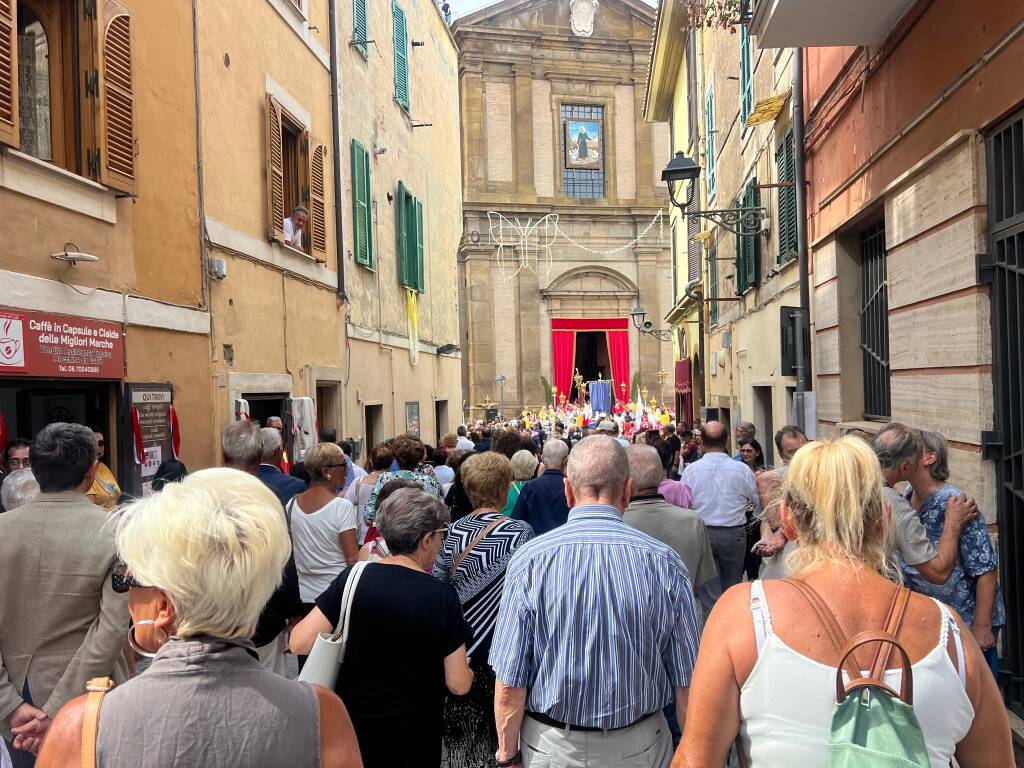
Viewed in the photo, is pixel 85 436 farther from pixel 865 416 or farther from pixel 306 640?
pixel 865 416

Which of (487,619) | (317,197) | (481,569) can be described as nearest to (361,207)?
(317,197)

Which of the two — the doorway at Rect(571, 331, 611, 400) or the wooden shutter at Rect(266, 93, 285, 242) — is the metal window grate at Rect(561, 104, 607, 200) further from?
the wooden shutter at Rect(266, 93, 285, 242)

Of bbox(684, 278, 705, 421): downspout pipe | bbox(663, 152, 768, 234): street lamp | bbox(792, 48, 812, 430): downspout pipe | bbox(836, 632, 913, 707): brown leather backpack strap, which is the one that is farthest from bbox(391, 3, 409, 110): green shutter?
bbox(836, 632, 913, 707): brown leather backpack strap

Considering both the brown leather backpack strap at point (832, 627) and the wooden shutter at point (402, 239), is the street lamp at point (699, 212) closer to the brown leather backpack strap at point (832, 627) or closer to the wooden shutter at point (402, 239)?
the wooden shutter at point (402, 239)

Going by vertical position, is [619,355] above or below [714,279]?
below

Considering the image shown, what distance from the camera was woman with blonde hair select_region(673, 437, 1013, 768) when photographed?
1962mm

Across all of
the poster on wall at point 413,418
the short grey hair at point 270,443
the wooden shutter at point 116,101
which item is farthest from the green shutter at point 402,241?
the short grey hair at point 270,443

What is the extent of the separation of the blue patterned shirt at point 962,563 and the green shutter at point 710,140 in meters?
12.9

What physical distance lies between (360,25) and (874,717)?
531 inches

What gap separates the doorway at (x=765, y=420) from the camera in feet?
40.3

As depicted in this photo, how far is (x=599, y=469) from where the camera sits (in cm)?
317

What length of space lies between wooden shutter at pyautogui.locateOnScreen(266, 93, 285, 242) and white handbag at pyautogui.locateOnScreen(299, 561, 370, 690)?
24.7ft

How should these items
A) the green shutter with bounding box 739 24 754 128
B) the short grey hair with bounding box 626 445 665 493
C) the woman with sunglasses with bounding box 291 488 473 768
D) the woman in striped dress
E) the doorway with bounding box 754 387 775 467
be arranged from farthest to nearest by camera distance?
the doorway with bounding box 754 387 775 467 < the green shutter with bounding box 739 24 754 128 < the short grey hair with bounding box 626 445 665 493 < the woman in striped dress < the woman with sunglasses with bounding box 291 488 473 768

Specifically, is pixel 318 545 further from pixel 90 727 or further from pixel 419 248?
pixel 419 248
